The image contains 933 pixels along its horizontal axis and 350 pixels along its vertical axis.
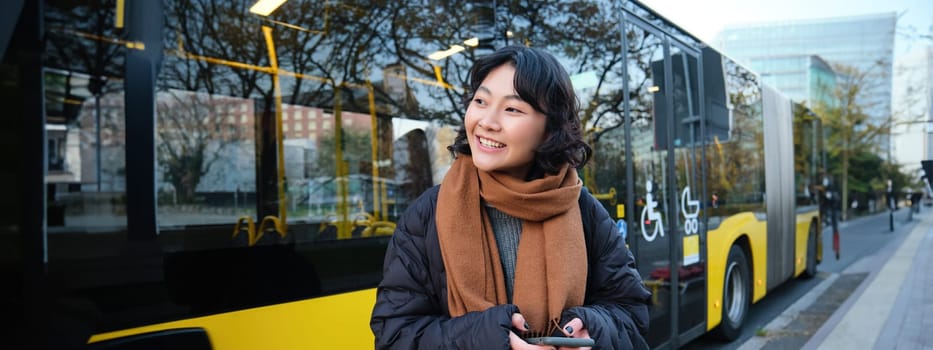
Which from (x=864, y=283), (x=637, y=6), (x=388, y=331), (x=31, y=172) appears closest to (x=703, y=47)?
(x=637, y=6)

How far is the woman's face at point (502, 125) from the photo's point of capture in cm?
146

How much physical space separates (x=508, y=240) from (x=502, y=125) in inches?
12.7

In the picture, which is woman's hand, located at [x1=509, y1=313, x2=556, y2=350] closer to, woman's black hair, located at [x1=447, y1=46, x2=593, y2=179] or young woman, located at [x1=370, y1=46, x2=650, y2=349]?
young woman, located at [x1=370, y1=46, x2=650, y2=349]

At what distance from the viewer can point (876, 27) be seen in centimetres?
5419

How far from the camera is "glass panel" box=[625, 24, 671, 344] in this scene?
4043 millimetres

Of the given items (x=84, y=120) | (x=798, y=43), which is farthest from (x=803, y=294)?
(x=798, y=43)

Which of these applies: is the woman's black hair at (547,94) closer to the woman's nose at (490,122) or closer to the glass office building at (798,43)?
the woman's nose at (490,122)

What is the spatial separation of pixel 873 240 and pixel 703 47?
15646 millimetres

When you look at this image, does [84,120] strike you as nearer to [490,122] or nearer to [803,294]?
[490,122]

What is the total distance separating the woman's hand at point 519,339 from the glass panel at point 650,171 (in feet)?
8.85

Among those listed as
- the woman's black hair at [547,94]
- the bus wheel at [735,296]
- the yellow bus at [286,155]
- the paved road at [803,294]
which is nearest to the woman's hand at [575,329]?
the woman's black hair at [547,94]

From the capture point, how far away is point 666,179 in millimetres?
4406

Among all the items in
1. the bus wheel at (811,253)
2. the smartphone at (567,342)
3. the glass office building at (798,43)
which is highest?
the glass office building at (798,43)

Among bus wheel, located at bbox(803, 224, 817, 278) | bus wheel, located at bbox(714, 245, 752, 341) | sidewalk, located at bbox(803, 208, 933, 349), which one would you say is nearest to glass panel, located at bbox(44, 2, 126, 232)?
bus wheel, located at bbox(714, 245, 752, 341)
